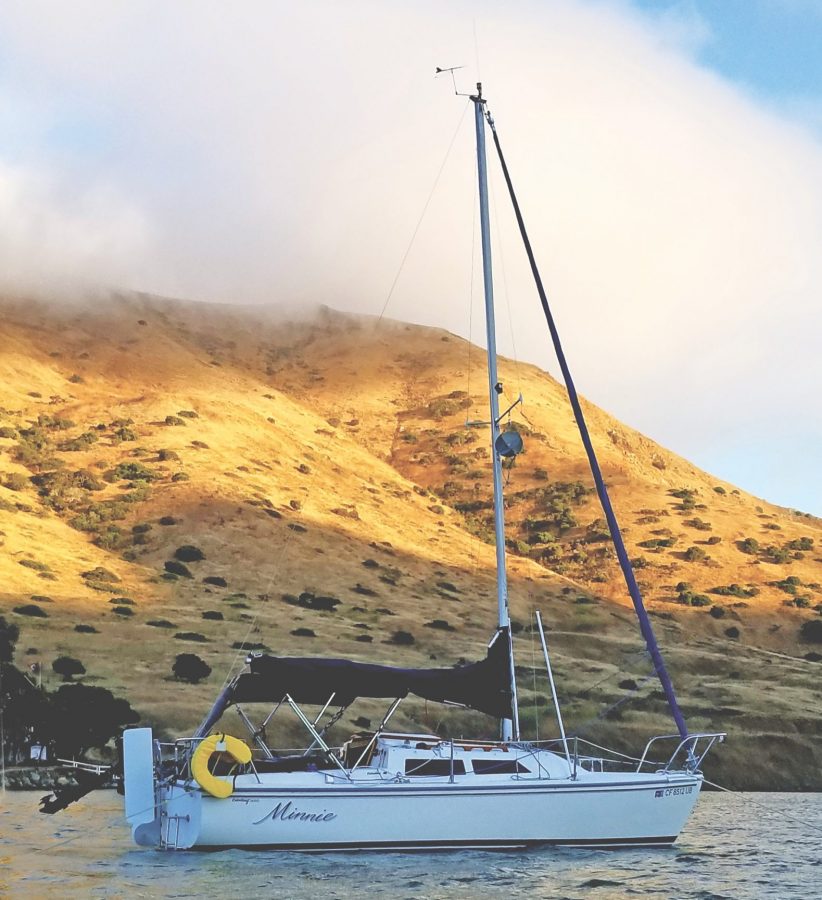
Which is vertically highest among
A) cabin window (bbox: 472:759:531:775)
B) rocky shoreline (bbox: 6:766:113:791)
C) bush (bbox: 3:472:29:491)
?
bush (bbox: 3:472:29:491)

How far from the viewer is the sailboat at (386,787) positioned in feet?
86.5

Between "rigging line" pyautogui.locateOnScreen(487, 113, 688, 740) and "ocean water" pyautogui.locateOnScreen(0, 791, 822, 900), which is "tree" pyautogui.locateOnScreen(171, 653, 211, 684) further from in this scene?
"rigging line" pyautogui.locateOnScreen(487, 113, 688, 740)

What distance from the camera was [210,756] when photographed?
86.2ft

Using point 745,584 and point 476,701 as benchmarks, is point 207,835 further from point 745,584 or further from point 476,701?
point 745,584

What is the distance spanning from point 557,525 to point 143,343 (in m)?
47.2

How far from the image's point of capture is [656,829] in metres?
28.2

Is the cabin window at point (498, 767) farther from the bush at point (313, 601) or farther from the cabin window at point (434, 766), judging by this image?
the bush at point (313, 601)

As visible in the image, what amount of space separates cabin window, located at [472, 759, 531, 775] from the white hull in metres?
0.64

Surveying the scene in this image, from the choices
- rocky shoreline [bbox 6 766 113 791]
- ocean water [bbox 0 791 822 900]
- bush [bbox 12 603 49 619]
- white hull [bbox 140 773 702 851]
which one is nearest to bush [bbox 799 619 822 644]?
bush [bbox 12 603 49 619]

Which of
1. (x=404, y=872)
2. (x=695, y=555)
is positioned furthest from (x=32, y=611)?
(x=695, y=555)

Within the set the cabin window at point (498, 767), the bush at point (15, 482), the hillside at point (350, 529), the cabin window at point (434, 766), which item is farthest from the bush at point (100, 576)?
the cabin window at point (498, 767)

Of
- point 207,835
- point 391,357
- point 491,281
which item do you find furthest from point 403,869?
point 391,357

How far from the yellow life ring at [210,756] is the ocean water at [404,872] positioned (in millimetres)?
1457

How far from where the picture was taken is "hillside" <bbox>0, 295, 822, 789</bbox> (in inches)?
2574
